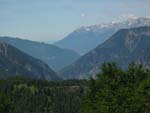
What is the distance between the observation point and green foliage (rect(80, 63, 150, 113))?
5181cm

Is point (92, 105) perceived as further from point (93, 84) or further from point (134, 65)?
point (134, 65)

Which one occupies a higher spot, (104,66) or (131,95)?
(104,66)

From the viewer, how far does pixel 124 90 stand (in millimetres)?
52688

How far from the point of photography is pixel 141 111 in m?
51.8

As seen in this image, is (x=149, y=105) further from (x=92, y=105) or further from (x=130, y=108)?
(x=92, y=105)

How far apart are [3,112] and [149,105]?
41983mm

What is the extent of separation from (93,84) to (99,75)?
5584mm

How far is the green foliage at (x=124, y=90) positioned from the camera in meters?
51.8

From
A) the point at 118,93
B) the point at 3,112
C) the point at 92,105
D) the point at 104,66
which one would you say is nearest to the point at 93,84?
the point at 92,105

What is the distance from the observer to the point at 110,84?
5456cm

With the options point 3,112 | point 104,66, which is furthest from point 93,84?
point 3,112

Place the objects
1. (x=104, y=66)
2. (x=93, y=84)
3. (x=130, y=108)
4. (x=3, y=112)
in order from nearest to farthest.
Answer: (x=130, y=108)
(x=104, y=66)
(x=93, y=84)
(x=3, y=112)

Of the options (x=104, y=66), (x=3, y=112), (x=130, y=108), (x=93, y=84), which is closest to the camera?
(x=130, y=108)

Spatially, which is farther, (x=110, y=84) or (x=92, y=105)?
(x=92, y=105)
